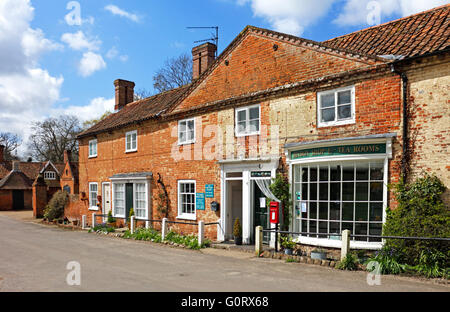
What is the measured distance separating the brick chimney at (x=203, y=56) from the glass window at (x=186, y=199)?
5745 mm

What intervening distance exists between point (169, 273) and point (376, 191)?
5.89 m

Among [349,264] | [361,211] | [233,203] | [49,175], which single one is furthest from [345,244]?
[49,175]

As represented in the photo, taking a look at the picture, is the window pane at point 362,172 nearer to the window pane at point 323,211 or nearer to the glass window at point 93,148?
the window pane at point 323,211

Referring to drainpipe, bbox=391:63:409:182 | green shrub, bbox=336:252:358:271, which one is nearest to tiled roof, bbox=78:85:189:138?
drainpipe, bbox=391:63:409:182

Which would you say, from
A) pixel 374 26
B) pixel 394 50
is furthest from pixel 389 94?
pixel 374 26

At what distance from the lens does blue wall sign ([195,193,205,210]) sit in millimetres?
15323

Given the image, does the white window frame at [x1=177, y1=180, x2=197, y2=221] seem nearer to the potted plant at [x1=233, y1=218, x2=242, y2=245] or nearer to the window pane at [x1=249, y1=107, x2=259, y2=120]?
the potted plant at [x1=233, y1=218, x2=242, y2=245]

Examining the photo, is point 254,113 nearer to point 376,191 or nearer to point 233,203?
point 233,203

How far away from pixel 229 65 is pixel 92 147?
1272cm

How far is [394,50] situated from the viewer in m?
10.7

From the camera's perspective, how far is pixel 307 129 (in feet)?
39.2

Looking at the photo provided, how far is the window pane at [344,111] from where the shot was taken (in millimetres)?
11086

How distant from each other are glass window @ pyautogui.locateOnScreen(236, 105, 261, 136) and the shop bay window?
238 cm
